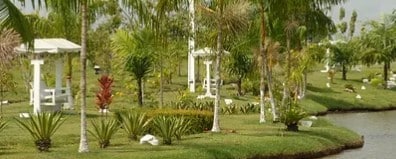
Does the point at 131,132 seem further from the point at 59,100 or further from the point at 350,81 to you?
the point at 350,81

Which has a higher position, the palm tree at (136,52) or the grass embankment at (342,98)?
the palm tree at (136,52)

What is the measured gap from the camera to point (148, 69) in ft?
125

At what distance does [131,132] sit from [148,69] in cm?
1535

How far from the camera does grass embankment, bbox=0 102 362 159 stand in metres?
19.9

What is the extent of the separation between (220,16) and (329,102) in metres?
27.4

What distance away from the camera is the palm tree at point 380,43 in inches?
2729

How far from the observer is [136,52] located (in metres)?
36.9

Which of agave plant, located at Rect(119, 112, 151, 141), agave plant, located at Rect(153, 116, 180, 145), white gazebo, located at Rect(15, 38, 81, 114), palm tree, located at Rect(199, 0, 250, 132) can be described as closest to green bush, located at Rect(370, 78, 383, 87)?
white gazebo, located at Rect(15, 38, 81, 114)

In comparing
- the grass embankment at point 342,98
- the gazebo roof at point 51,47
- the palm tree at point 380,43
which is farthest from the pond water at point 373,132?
the palm tree at point 380,43

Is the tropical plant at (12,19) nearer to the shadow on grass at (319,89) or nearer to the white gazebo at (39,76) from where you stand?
the white gazebo at (39,76)

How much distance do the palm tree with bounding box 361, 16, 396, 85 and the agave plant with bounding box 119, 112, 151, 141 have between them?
151ft

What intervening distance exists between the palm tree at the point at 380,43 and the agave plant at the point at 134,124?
46.2 meters

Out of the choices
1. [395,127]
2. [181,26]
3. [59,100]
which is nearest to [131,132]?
[59,100]

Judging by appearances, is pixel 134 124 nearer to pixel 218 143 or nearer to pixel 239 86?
pixel 218 143
